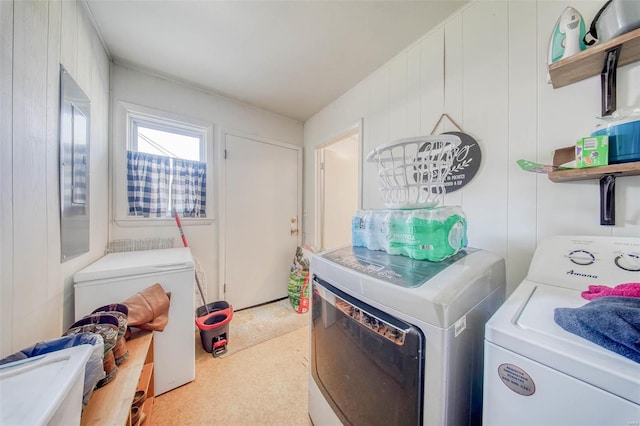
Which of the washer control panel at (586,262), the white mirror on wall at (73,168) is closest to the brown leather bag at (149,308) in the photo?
the white mirror on wall at (73,168)

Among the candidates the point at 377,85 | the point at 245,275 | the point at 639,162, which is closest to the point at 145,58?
the point at 377,85

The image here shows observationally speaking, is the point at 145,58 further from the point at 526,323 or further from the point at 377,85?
the point at 526,323

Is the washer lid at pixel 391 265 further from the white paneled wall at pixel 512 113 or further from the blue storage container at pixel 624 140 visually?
the blue storage container at pixel 624 140

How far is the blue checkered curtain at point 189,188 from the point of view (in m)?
2.12

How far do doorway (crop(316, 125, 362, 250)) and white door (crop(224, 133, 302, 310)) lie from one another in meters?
0.36

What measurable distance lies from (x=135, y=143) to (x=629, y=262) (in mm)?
3156

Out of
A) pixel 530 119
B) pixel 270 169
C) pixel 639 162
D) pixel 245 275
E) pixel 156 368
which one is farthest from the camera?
pixel 270 169

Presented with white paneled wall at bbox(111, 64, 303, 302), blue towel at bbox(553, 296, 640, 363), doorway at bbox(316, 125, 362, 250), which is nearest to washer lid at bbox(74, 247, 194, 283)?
white paneled wall at bbox(111, 64, 303, 302)

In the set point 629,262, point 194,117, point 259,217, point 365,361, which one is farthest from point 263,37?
point 629,262

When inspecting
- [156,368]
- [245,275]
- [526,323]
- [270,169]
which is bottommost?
[156,368]

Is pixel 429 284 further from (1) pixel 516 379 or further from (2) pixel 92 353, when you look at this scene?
(2) pixel 92 353

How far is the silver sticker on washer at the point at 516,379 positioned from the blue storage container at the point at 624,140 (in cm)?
85

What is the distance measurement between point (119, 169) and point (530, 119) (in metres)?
2.93

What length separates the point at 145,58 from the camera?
177cm
